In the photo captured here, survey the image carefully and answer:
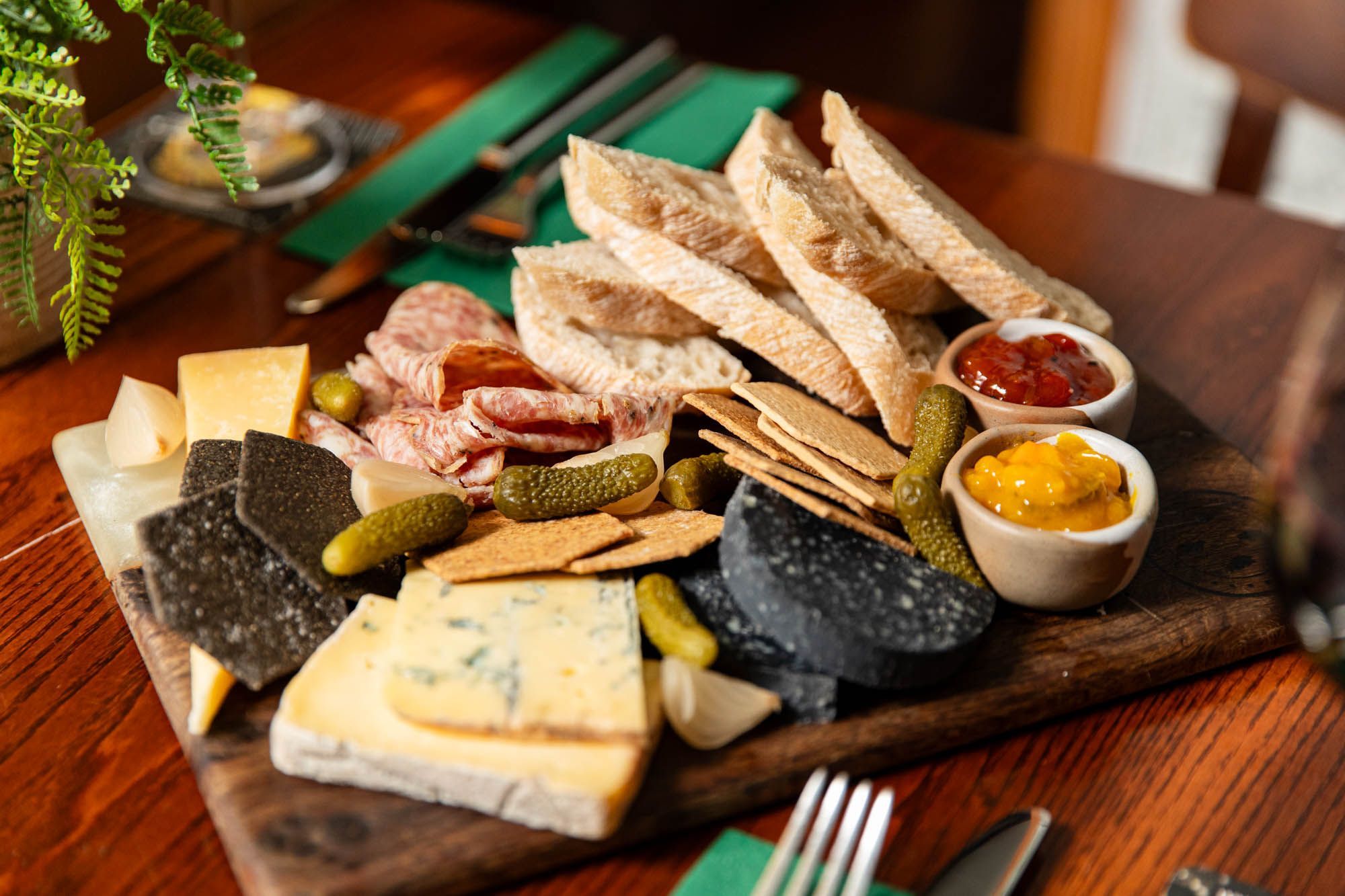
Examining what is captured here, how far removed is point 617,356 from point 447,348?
0.30 meters

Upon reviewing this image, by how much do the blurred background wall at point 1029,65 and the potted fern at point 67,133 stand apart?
2.81 m

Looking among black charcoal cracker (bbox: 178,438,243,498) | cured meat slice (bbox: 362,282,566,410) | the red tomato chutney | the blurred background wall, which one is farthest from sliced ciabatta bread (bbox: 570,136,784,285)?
the blurred background wall

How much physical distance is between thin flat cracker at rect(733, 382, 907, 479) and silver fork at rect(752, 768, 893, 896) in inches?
20.4

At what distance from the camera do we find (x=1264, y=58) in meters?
3.12

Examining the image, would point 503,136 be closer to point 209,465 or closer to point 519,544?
point 209,465

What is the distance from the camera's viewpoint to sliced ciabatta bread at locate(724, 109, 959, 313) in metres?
1.85

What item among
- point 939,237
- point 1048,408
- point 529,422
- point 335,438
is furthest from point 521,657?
point 939,237

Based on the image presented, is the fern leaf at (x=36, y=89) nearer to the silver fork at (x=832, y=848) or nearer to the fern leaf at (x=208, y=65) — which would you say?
the fern leaf at (x=208, y=65)

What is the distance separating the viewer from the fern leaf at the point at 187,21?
1.77 meters

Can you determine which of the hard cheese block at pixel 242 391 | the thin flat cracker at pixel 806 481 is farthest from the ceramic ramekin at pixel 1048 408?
the hard cheese block at pixel 242 391

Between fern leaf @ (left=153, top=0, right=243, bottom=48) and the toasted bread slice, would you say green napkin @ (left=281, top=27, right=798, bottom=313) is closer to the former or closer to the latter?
the toasted bread slice

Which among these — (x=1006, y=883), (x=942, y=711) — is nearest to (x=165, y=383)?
(x=942, y=711)

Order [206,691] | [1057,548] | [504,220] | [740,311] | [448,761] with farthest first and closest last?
1. [504,220]
2. [740,311]
3. [1057,548]
4. [206,691]
5. [448,761]

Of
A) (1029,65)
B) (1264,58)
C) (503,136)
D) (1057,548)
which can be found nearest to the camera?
(1057,548)
